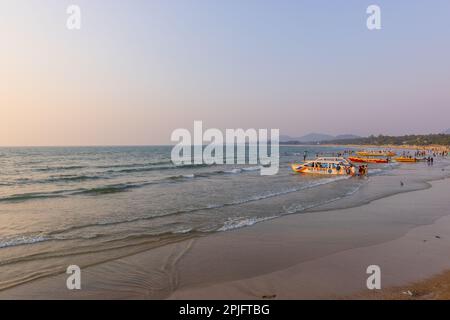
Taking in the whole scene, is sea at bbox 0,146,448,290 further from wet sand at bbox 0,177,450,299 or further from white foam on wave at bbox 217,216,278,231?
wet sand at bbox 0,177,450,299

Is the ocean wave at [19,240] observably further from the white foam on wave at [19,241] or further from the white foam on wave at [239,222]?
the white foam on wave at [239,222]

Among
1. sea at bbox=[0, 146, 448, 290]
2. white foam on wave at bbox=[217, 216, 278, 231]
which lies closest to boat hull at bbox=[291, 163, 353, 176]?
sea at bbox=[0, 146, 448, 290]

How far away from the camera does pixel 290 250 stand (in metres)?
10.9

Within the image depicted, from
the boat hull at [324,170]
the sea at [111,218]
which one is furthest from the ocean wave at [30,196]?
the boat hull at [324,170]

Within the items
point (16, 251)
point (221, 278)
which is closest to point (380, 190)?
point (221, 278)

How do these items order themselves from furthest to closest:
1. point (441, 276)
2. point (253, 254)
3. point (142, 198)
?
point (142, 198)
point (253, 254)
point (441, 276)

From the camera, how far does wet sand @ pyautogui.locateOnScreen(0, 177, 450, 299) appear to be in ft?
24.9

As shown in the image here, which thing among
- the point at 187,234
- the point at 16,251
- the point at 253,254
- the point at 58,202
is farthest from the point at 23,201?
the point at 253,254

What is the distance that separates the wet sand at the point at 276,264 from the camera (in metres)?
7.58

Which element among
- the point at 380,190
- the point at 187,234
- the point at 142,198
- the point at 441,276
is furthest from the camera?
the point at 380,190

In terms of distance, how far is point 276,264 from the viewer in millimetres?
9492

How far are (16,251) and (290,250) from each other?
8.43m
